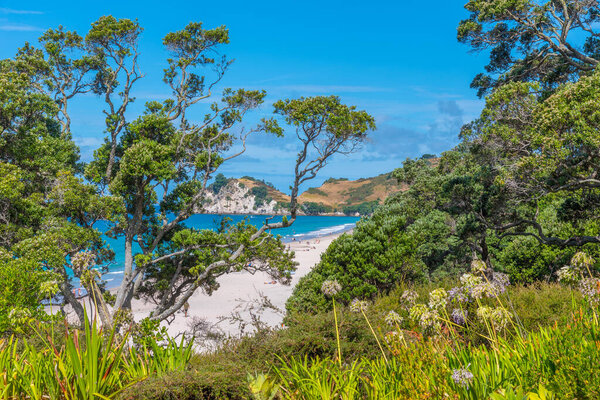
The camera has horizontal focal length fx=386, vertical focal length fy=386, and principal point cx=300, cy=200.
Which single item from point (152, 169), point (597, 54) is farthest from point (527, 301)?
point (597, 54)

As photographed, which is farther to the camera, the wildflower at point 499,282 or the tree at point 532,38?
the tree at point 532,38

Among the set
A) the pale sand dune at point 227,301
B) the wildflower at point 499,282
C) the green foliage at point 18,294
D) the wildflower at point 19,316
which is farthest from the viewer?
the pale sand dune at point 227,301

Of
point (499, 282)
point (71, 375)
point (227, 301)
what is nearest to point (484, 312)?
point (499, 282)

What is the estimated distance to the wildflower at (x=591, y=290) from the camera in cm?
367

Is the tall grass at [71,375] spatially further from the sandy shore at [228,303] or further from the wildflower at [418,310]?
the sandy shore at [228,303]

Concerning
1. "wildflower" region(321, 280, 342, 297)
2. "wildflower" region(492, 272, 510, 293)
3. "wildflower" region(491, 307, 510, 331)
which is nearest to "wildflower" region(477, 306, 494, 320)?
"wildflower" region(491, 307, 510, 331)

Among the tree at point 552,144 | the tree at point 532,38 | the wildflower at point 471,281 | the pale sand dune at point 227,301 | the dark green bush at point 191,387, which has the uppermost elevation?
the tree at point 532,38

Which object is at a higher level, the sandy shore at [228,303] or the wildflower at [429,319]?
the wildflower at [429,319]

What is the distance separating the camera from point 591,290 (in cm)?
374

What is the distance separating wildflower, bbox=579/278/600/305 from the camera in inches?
144

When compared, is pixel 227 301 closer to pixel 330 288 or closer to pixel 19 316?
pixel 19 316

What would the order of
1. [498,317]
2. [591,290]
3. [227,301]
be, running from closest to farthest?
[498,317], [591,290], [227,301]

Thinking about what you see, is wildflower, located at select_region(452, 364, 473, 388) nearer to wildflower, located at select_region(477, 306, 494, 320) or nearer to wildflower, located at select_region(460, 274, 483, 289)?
wildflower, located at select_region(477, 306, 494, 320)

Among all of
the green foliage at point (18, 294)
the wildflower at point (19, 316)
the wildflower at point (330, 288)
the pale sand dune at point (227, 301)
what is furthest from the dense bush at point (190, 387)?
the pale sand dune at point (227, 301)
